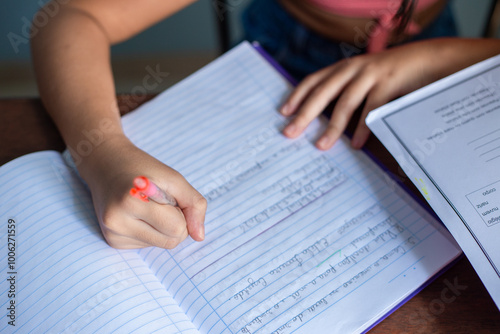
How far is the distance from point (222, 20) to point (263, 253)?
84cm

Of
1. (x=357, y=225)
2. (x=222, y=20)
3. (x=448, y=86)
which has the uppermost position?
(x=448, y=86)

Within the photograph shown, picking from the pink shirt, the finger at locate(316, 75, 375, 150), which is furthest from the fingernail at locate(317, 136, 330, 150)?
the pink shirt

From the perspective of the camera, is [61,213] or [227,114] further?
[227,114]

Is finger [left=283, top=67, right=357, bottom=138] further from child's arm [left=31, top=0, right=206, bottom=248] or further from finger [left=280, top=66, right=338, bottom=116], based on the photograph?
child's arm [left=31, top=0, right=206, bottom=248]

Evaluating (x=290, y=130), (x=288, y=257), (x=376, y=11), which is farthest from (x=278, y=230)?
(x=376, y=11)

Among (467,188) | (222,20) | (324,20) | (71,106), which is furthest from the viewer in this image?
(222,20)

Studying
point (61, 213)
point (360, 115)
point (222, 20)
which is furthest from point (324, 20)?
point (61, 213)

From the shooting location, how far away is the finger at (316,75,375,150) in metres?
0.52

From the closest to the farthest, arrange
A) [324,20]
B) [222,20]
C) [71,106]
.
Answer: [71,106]
[324,20]
[222,20]

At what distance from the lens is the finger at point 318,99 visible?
1.72ft

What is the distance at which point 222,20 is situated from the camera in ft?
3.65

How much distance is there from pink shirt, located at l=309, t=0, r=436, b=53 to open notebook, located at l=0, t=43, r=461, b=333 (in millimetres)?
316

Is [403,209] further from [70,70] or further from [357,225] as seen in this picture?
[70,70]

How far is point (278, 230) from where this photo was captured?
0.45 m
